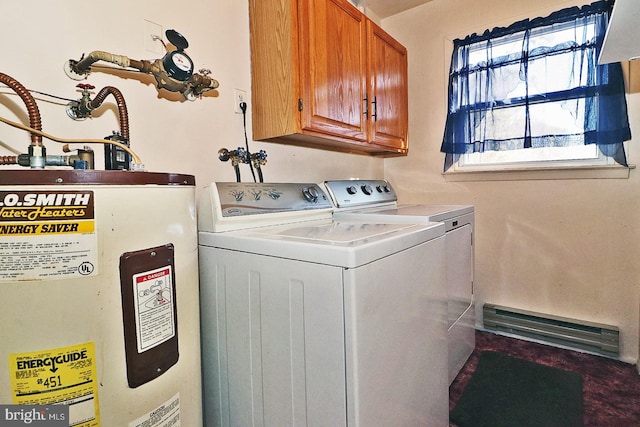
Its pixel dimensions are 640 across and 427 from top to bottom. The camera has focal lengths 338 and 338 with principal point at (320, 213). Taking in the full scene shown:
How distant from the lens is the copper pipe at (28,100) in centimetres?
90

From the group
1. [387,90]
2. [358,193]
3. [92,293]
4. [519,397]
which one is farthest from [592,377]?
[92,293]

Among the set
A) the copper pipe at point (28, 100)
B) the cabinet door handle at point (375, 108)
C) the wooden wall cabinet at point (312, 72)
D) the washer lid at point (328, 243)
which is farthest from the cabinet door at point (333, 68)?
the copper pipe at point (28, 100)

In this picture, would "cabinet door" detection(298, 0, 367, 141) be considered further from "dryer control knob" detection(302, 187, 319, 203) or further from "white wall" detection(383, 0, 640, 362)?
"white wall" detection(383, 0, 640, 362)

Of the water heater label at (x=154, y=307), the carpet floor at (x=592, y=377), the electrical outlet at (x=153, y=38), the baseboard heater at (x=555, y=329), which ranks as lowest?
the carpet floor at (x=592, y=377)

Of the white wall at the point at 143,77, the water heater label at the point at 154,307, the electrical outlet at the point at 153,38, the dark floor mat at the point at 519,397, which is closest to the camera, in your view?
the water heater label at the point at 154,307

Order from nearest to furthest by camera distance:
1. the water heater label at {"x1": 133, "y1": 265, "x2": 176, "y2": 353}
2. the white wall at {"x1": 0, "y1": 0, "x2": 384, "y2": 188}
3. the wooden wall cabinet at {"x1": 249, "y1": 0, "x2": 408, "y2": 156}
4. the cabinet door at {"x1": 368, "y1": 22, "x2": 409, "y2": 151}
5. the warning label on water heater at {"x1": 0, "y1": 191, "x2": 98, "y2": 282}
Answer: the warning label on water heater at {"x1": 0, "y1": 191, "x2": 98, "y2": 282} → the water heater label at {"x1": 133, "y1": 265, "x2": 176, "y2": 353} → the white wall at {"x1": 0, "y1": 0, "x2": 384, "y2": 188} → the wooden wall cabinet at {"x1": 249, "y1": 0, "x2": 408, "y2": 156} → the cabinet door at {"x1": 368, "y1": 22, "x2": 409, "y2": 151}

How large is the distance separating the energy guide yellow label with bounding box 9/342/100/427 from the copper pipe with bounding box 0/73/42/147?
0.55 meters

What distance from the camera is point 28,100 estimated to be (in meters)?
0.91

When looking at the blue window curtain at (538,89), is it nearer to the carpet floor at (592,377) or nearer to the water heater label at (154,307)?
the carpet floor at (592,377)

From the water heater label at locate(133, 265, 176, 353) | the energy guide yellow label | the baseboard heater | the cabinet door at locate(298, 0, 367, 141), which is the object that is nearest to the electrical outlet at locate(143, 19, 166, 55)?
the cabinet door at locate(298, 0, 367, 141)

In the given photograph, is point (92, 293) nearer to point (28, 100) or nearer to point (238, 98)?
point (28, 100)

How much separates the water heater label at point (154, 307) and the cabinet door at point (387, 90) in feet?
5.46

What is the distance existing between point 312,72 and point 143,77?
2.55ft

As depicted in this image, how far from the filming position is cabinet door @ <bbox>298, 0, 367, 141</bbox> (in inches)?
67.1
